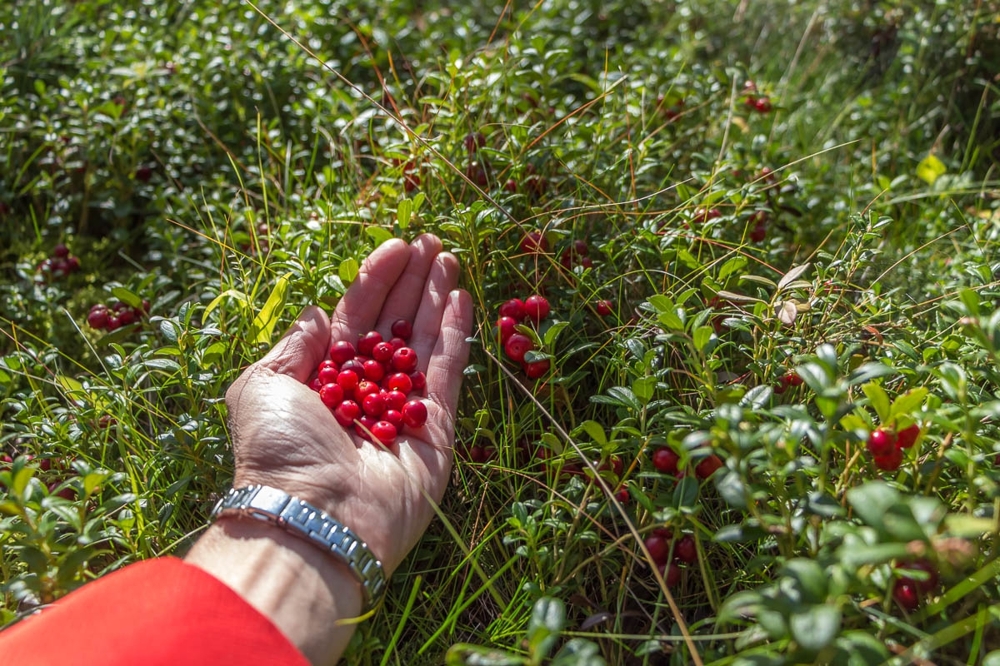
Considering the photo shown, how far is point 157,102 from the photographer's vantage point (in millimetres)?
3508

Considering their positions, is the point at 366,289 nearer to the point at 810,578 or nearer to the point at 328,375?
the point at 328,375

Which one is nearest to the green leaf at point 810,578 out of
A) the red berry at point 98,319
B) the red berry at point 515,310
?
the red berry at point 515,310

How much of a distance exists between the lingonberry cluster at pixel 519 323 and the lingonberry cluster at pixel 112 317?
4.21ft

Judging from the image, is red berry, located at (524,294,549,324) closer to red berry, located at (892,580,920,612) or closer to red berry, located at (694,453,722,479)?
red berry, located at (694,453,722,479)

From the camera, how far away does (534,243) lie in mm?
2533

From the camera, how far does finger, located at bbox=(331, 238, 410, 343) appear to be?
8.22ft

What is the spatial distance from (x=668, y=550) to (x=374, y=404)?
0.92m

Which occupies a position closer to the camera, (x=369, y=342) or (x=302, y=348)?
(x=302, y=348)

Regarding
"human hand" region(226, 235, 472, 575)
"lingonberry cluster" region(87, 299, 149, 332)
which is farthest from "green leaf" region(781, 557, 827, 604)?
"lingonberry cluster" region(87, 299, 149, 332)

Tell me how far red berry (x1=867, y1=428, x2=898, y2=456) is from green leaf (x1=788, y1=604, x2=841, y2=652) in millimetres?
527

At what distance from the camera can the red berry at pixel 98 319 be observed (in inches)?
107

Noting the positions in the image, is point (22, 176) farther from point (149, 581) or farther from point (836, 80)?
point (836, 80)

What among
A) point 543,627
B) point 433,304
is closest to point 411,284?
point 433,304

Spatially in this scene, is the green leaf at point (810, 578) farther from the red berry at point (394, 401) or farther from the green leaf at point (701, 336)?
the red berry at point (394, 401)
